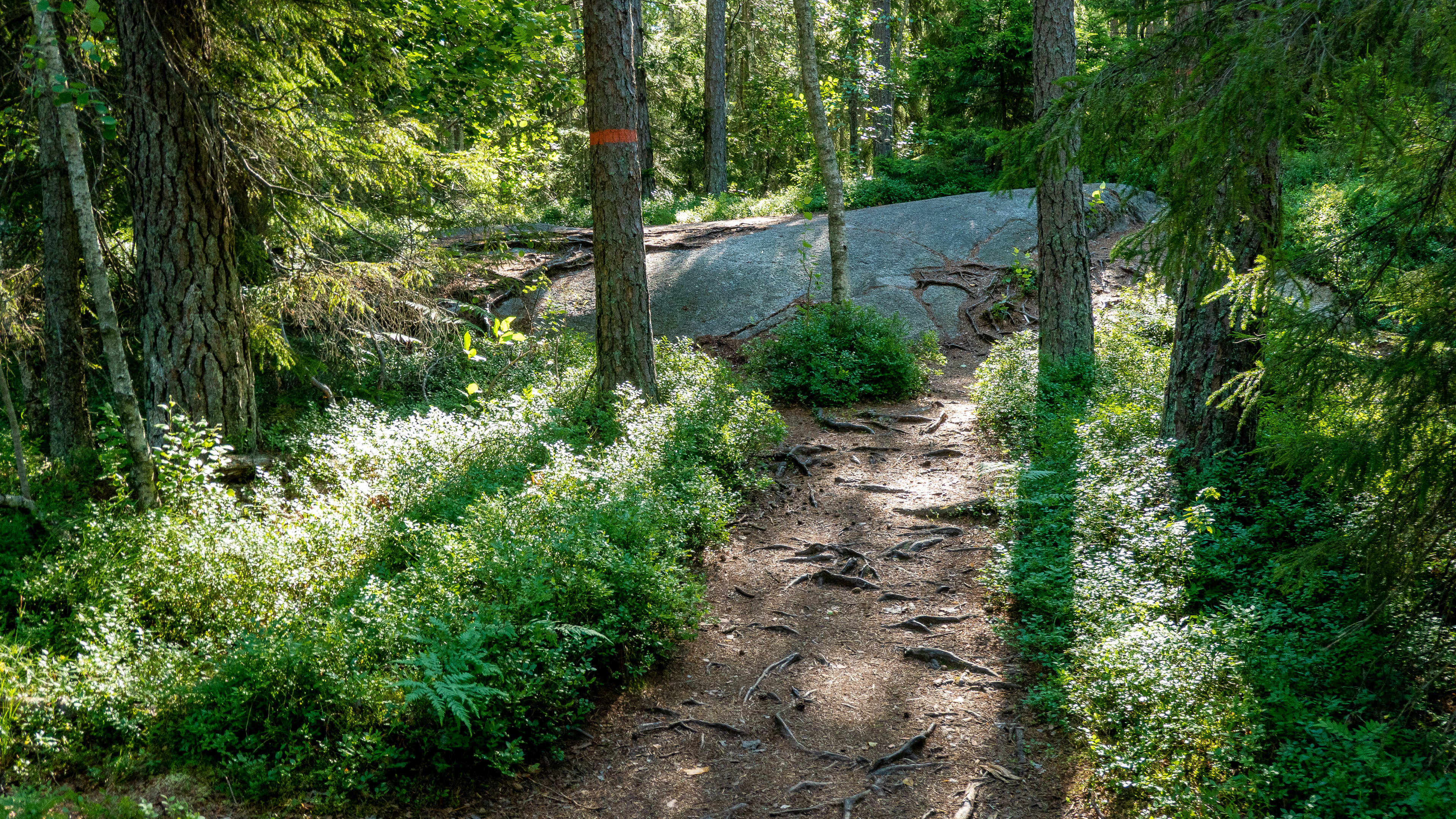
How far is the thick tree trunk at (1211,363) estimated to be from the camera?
20.2 feet

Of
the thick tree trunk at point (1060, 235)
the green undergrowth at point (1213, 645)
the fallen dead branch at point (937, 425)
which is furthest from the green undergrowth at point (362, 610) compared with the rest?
the thick tree trunk at point (1060, 235)

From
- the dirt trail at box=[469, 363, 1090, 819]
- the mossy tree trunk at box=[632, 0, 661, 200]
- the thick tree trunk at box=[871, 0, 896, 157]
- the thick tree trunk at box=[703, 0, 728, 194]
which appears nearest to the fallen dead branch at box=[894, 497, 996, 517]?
the dirt trail at box=[469, 363, 1090, 819]

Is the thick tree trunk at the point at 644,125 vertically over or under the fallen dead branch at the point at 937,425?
over

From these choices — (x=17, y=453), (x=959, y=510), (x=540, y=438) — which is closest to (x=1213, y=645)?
(x=959, y=510)

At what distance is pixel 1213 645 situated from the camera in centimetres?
443

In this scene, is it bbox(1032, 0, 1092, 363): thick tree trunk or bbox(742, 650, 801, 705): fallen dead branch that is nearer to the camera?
bbox(742, 650, 801, 705): fallen dead branch

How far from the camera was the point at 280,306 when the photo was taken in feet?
30.1

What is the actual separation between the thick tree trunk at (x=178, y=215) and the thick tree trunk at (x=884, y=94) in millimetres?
17337

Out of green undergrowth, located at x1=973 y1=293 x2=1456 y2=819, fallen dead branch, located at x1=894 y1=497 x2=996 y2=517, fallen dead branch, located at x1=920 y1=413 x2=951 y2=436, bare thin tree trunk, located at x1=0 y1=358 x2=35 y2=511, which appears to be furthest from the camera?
fallen dead branch, located at x1=920 y1=413 x2=951 y2=436

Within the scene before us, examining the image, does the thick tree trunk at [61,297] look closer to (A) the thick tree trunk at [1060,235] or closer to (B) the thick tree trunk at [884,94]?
(A) the thick tree trunk at [1060,235]

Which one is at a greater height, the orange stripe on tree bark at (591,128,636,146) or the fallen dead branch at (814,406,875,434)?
the orange stripe on tree bark at (591,128,636,146)

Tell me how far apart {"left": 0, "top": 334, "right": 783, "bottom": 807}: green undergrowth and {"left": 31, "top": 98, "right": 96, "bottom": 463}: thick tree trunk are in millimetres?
2567

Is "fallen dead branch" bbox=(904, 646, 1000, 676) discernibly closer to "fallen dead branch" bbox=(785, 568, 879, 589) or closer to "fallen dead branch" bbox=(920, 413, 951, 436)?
"fallen dead branch" bbox=(785, 568, 879, 589)

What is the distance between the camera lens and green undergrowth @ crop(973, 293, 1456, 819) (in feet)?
11.8
